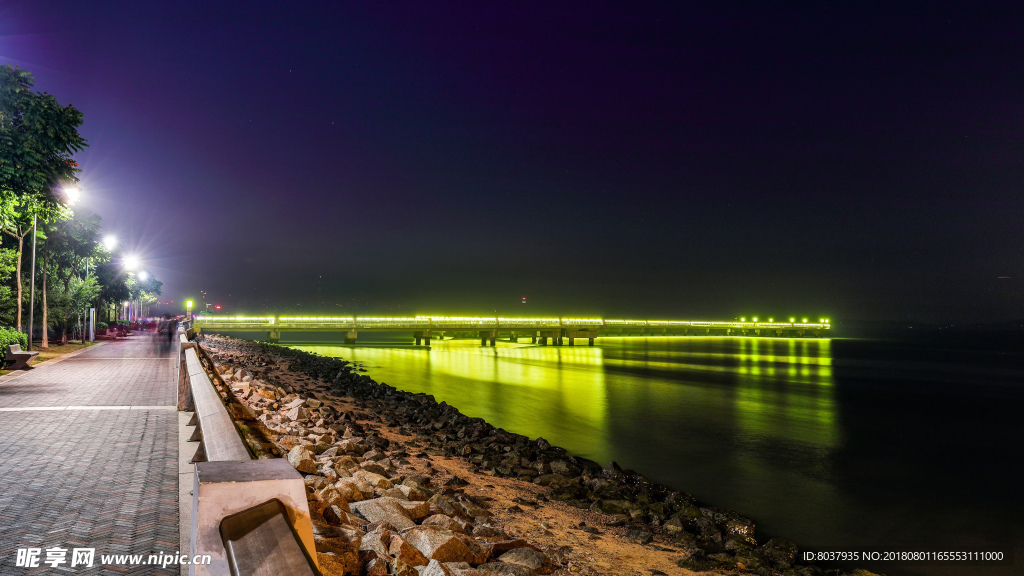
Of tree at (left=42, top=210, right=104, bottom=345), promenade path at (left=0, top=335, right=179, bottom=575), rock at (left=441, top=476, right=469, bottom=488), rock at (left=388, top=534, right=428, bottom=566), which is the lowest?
rock at (left=441, top=476, right=469, bottom=488)

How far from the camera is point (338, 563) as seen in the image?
164 inches

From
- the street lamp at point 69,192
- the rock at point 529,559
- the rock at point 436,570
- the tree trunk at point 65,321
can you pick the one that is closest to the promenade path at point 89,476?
the rock at point 436,570

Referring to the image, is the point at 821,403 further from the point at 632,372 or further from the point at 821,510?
the point at 821,510

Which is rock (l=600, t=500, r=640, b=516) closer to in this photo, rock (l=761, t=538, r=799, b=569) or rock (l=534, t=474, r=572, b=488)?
rock (l=534, t=474, r=572, b=488)

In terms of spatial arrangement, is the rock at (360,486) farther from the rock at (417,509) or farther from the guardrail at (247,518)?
the guardrail at (247,518)

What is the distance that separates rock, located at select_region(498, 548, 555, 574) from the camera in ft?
17.0

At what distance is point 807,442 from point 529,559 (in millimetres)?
18193

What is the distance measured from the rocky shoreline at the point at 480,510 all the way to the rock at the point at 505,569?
0.5 inches

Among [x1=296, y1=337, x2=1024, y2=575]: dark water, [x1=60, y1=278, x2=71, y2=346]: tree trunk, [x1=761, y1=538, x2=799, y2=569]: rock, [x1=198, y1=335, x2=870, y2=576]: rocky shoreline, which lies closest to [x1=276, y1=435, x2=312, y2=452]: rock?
[x1=198, y1=335, x2=870, y2=576]: rocky shoreline

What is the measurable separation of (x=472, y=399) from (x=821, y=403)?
1897cm

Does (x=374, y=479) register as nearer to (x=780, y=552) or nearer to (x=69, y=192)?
(x=780, y=552)

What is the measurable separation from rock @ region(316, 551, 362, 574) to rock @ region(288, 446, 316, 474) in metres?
2.87

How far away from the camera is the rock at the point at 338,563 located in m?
4.07

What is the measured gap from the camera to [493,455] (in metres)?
12.4
